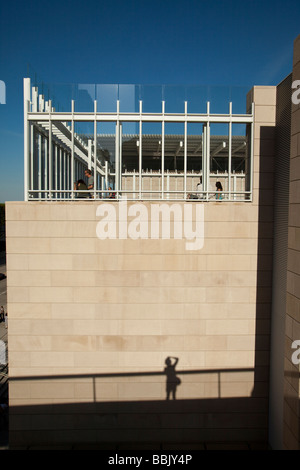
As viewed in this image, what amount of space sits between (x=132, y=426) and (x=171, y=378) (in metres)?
2.08

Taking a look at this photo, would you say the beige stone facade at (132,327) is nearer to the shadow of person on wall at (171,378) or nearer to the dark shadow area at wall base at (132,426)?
the dark shadow area at wall base at (132,426)

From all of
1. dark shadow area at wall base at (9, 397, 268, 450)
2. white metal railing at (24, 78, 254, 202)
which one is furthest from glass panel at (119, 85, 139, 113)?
dark shadow area at wall base at (9, 397, 268, 450)

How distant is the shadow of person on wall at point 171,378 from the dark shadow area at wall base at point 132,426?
383 mm

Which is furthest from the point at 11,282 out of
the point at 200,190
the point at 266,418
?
the point at 266,418

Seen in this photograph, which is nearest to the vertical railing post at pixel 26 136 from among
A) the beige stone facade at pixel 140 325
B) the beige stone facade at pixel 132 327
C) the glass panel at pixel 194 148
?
the beige stone facade at pixel 140 325

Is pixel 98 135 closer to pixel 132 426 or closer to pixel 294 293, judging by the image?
pixel 294 293

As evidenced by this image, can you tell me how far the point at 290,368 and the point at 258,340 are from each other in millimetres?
2142

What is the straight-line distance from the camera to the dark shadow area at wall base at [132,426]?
961 centimetres

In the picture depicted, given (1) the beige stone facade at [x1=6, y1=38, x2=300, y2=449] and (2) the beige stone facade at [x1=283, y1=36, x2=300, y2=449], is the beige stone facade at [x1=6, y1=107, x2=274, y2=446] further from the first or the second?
(2) the beige stone facade at [x1=283, y1=36, x2=300, y2=449]

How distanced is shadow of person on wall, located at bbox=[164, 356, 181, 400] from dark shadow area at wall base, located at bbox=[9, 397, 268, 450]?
38 centimetres

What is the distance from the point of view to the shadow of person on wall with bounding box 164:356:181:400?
9.66 metres

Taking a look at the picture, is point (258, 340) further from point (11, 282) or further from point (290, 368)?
point (11, 282)

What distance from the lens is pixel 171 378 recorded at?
31.8 feet

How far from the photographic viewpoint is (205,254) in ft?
31.6
